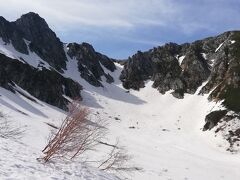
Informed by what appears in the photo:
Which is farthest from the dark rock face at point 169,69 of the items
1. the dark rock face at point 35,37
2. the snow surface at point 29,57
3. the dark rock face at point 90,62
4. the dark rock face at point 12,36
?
the dark rock face at point 12,36

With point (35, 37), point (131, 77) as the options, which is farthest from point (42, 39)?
point (131, 77)

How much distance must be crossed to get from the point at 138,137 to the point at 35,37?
7967 cm

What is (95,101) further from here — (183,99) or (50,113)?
(50,113)

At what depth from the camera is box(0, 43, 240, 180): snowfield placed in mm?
18653

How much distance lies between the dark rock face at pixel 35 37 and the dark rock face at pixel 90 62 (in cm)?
502

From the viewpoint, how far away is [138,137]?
6369cm

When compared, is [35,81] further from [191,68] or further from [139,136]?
[191,68]

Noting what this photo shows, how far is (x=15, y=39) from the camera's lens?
379ft

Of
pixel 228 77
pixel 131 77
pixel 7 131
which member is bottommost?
pixel 7 131

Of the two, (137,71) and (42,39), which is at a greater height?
(42,39)

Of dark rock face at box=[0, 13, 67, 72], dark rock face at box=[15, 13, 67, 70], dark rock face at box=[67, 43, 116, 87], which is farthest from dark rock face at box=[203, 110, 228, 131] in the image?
dark rock face at box=[15, 13, 67, 70]

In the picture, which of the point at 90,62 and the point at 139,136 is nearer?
the point at 139,136

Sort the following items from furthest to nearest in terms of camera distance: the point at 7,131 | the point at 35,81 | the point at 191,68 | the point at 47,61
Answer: the point at 47,61, the point at 191,68, the point at 35,81, the point at 7,131

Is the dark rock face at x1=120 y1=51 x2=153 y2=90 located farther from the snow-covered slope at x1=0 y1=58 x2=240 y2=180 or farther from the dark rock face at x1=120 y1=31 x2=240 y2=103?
the snow-covered slope at x1=0 y1=58 x2=240 y2=180
